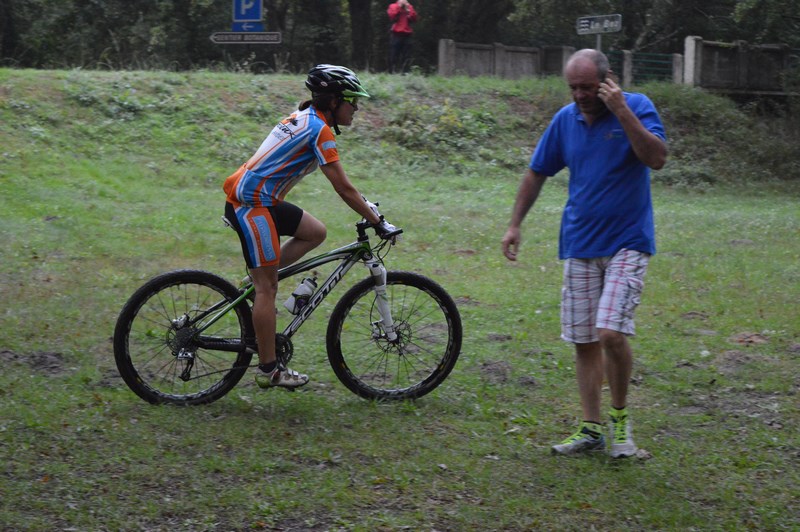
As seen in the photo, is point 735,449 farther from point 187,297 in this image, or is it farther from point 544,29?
point 544,29

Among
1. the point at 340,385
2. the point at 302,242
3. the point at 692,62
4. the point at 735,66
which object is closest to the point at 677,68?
the point at 692,62

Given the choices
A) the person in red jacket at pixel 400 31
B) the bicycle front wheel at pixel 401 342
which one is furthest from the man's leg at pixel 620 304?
the person in red jacket at pixel 400 31

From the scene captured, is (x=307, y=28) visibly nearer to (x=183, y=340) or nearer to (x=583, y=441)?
(x=183, y=340)

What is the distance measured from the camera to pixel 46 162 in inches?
541

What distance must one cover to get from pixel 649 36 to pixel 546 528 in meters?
31.7

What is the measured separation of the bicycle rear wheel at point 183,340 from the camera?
238 inches

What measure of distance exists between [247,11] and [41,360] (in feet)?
32.4

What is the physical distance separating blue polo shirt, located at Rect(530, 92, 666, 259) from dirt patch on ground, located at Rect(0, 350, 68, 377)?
144 inches

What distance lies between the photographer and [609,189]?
5.23 meters

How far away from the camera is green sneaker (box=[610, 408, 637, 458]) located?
214 inches

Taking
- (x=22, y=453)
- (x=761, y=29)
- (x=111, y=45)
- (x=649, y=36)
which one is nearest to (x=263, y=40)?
(x=22, y=453)

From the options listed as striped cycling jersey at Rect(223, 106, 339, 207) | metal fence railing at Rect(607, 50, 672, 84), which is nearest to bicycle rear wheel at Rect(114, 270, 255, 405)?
striped cycling jersey at Rect(223, 106, 339, 207)

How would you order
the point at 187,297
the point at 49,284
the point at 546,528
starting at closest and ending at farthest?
1. the point at 546,528
2. the point at 187,297
3. the point at 49,284

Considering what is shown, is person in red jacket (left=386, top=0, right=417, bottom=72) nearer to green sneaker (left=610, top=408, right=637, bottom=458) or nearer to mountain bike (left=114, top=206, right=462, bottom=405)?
mountain bike (left=114, top=206, right=462, bottom=405)
